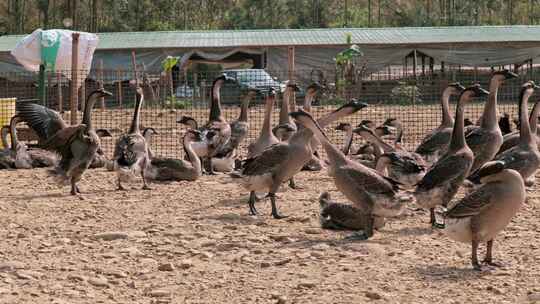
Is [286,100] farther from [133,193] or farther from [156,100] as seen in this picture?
[156,100]

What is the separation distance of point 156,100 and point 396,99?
9.85 metres

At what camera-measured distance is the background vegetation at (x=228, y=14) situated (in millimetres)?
71562

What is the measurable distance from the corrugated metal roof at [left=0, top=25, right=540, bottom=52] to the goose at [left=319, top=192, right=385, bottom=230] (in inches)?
1256

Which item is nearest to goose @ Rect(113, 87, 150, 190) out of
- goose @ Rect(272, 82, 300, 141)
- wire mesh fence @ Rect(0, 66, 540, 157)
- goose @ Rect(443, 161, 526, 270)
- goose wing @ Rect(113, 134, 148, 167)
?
goose wing @ Rect(113, 134, 148, 167)

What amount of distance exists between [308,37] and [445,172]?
35.8 m

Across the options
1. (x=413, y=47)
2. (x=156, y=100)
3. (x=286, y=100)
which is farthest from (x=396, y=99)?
(x=286, y=100)

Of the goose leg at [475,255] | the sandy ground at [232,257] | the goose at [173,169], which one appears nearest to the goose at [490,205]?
the goose leg at [475,255]

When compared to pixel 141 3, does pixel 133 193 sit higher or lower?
lower

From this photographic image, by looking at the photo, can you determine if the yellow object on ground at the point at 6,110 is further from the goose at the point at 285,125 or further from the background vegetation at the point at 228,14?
the background vegetation at the point at 228,14

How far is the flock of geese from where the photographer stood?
24.4 feet

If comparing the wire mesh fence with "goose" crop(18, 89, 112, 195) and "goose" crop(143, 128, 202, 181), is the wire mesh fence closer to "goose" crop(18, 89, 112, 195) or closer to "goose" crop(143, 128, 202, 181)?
"goose" crop(143, 128, 202, 181)

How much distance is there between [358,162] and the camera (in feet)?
39.9

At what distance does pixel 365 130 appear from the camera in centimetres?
1310

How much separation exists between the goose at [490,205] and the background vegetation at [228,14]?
62607 millimetres
